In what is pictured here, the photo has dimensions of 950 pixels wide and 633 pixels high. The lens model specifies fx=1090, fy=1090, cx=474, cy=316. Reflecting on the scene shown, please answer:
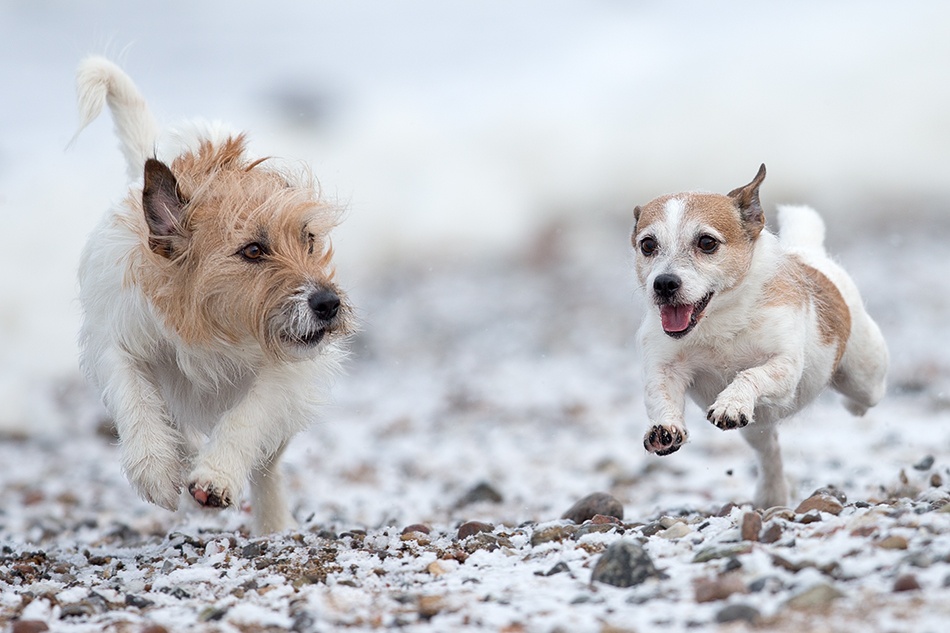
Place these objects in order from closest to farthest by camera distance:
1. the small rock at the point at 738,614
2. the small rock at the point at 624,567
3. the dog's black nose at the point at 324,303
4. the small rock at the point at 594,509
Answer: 1. the small rock at the point at 738,614
2. the small rock at the point at 624,567
3. the dog's black nose at the point at 324,303
4. the small rock at the point at 594,509

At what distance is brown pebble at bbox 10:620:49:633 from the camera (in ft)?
12.0

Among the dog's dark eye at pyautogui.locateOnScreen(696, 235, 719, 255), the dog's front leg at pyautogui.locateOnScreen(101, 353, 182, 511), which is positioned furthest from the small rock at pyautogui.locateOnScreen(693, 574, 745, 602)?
the dog's front leg at pyautogui.locateOnScreen(101, 353, 182, 511)

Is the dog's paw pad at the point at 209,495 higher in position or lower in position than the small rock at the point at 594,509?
lower

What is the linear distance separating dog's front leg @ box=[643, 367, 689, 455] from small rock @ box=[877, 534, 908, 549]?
1206 mm

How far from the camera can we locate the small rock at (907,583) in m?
3.20

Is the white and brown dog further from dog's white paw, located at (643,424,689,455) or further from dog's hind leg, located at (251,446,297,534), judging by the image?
dog's hind leg, located at (251,446,297,534)


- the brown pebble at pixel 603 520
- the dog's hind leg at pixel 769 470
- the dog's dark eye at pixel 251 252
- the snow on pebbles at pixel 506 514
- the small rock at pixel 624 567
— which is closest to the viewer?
the snow on pebbles at pixel 506 514

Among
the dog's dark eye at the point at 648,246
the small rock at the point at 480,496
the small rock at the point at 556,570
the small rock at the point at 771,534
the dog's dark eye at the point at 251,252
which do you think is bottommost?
the small rock at the point at 556,570

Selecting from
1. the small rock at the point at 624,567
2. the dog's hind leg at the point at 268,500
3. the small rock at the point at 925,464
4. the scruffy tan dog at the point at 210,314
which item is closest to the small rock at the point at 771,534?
the small rock at the point at 624,567

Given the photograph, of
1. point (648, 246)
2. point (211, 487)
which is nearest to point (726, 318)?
point (648, 246)

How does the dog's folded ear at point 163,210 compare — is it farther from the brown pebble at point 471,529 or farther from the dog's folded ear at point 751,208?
the dog's folded ear at point 751,208

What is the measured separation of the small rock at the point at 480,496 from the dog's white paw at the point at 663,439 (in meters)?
3.37

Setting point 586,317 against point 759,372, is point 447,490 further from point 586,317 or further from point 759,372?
point 586,317

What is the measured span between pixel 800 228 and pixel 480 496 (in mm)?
2995
